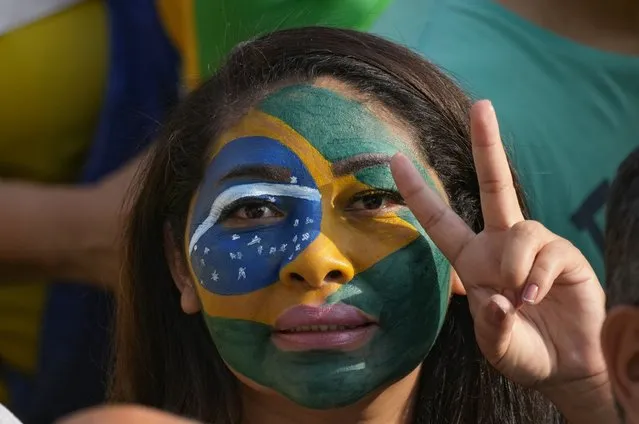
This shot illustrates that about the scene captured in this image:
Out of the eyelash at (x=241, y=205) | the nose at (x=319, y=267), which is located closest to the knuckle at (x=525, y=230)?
the nose at (x=319, y=267)

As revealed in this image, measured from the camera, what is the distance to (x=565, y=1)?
222cm

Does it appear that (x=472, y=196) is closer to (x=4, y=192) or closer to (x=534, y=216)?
(x=534, y=216)

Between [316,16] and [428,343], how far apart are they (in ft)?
1.92

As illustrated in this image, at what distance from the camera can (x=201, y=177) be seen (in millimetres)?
A: 1847

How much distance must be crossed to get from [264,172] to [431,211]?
0.77 feet

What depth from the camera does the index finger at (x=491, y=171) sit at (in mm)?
1654

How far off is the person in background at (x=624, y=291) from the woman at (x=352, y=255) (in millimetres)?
165

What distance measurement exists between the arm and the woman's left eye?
0.48 m

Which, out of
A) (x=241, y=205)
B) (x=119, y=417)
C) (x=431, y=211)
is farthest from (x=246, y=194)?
(x=119, y=417)

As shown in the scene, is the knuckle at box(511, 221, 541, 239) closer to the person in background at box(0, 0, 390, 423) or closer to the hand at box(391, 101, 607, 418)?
the hand at box(391, 101, 607, 418)

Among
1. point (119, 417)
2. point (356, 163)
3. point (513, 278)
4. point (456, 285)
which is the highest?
point (119, 417)

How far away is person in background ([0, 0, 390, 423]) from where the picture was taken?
2045 mm

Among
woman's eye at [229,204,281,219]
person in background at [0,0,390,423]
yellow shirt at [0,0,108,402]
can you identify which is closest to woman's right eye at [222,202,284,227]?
woman's eye at [229,204,281,219]

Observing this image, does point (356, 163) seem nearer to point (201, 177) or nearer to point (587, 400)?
point (201, 177)
